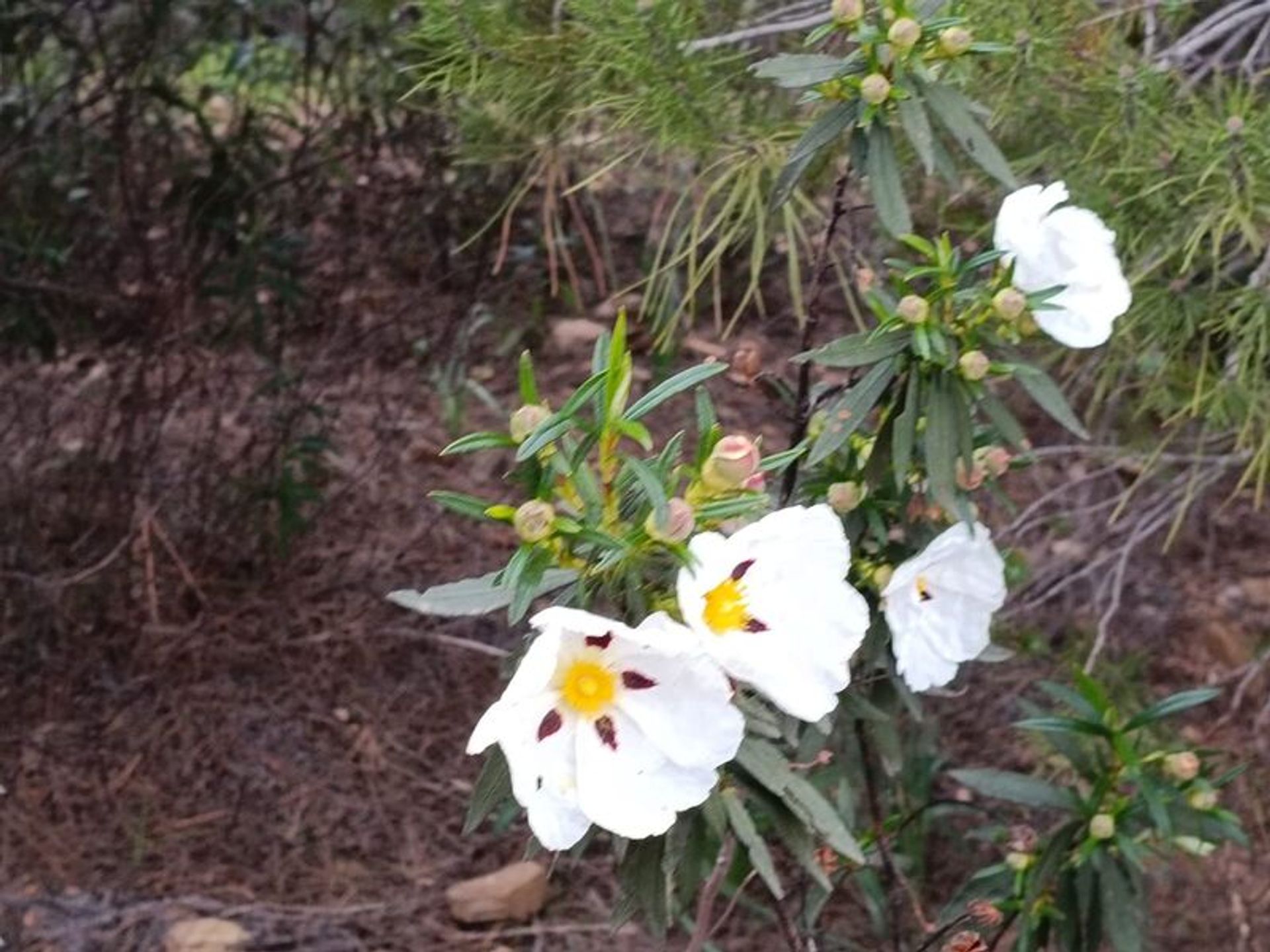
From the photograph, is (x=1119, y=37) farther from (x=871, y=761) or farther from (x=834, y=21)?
(x=871, y=761)

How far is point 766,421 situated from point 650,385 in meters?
0.39

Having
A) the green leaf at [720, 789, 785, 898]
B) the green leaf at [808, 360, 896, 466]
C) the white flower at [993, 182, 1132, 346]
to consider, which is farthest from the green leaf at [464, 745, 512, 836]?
the white flower at [993, 182, 1132, 346]

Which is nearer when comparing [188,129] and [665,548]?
[665,548]

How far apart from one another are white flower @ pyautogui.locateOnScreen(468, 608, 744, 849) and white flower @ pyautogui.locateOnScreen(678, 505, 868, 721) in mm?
33

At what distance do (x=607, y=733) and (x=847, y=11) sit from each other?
29.8 inches

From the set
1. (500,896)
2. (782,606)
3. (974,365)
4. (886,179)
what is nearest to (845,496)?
(974,365)

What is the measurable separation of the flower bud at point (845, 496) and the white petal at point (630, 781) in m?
0.51

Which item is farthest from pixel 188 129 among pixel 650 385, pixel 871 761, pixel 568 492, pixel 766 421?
pixel 568 492

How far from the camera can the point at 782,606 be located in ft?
3.95

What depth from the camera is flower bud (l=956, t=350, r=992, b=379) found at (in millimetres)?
1455

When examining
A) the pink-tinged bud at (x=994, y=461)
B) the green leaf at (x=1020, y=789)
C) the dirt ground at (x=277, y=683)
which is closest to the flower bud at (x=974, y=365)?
the pink-tinged bud at (x=994, y=461)

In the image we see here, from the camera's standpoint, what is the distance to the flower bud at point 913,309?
1.46 meters

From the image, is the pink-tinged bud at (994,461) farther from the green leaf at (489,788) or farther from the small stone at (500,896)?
the small stone at (500,896)

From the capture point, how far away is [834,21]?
4.84ft
